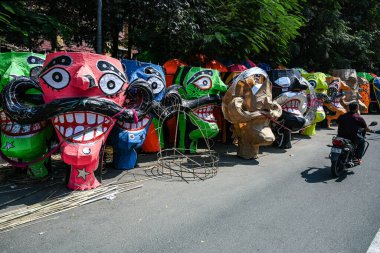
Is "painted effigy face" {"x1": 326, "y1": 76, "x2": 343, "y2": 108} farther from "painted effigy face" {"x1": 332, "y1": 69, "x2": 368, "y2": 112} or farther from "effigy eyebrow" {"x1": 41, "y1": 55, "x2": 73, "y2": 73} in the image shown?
"effigy eyebrow" {"x1": 41, "y1": 55, "x2": 73, "y2": 73}

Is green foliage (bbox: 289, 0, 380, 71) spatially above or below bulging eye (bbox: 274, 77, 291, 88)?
above

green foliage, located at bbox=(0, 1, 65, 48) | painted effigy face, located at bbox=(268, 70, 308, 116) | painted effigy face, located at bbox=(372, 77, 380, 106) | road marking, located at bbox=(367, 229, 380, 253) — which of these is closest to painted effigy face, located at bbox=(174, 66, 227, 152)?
painted effigy face, located at bbox=(268, 70, 308, 116)

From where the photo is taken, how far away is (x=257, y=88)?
7070mm

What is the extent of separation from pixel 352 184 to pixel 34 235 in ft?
17.0

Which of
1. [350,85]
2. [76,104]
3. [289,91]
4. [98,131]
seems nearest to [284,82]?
[289,91]

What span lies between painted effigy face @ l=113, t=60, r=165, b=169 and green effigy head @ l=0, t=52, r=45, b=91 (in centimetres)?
150

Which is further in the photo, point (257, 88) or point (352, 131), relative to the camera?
point (257, 88)

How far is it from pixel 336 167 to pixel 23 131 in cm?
554

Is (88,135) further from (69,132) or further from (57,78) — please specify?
(57,78)

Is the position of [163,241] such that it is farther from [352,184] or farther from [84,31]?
[84,31]

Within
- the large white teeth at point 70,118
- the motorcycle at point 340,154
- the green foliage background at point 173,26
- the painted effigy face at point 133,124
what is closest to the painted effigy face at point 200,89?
the painted effigy face at point 133,124

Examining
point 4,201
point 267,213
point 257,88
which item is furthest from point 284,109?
point 4,201

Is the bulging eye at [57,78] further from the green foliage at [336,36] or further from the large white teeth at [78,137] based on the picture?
the green foliage at [336,36]

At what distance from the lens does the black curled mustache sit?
20.8 feet
